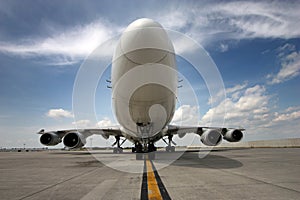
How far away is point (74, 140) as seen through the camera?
56.7 ft

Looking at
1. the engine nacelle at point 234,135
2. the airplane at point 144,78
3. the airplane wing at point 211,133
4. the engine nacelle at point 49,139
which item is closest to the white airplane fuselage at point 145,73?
the airplane at point 144,78

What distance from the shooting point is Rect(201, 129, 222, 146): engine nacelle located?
56.6 ft

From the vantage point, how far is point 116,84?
9.55 meters

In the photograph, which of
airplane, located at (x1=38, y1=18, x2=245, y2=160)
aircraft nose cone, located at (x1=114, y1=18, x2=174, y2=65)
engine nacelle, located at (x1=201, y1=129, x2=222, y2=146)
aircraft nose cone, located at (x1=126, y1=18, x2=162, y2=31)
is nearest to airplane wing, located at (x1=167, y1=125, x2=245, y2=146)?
engine nacelle, located at (x1=201, y1=129, x2=222, y2=146)

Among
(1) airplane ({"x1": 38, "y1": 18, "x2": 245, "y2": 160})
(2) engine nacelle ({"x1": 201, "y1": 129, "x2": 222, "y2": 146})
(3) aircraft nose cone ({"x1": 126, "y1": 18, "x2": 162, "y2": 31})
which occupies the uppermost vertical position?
(3) aircraft nose cone ({"x1": 126, "y1": 18, "x2": 162, "y2": 31})

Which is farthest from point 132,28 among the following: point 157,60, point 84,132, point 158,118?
point 84,132

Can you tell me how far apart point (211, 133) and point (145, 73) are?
1091 cm

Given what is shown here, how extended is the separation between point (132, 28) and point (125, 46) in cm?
75

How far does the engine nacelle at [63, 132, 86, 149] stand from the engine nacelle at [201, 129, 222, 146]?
8915 mm

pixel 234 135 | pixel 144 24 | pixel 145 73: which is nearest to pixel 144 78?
pixel 145 73

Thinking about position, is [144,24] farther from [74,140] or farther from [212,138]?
[74,140]

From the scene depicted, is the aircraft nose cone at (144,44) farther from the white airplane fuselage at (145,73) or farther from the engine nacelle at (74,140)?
the engine nacelle at (74,140)

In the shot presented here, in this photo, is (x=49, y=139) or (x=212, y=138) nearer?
(x=212, y=138)

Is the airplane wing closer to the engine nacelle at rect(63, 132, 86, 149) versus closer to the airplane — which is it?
the engine nacelle at rect(63, 132, 86, 149)
